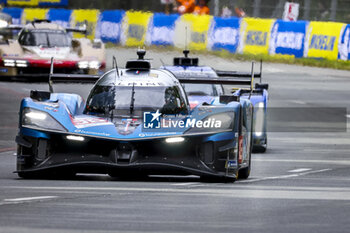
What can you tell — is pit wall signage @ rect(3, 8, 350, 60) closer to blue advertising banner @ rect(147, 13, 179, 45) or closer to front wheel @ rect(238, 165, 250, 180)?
blue advertising banner @ rect(147, 13, 179, 45)

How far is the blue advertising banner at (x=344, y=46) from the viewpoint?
39.3 metres

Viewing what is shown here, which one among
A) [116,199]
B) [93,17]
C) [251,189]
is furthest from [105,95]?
[93,17]

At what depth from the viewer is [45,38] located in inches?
1177

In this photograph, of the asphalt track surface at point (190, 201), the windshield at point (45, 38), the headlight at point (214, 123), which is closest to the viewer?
the asphalt track surface at point (190, 201)

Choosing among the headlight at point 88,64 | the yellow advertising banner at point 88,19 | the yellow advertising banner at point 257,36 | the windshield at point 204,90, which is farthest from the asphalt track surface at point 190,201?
the yellow advertising banner at point 88,19

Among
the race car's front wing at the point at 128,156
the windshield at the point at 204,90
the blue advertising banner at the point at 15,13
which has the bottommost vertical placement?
the blue advertising banner at the point at 15,13

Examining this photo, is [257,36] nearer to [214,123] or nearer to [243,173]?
[243,173]

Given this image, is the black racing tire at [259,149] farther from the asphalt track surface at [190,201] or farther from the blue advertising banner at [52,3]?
the blue advertising banner at [52,3]

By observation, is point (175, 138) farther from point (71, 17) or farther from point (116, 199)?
point (71, 17)

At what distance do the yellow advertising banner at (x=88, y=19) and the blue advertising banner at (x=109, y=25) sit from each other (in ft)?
0.92

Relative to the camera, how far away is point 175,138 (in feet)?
35.0

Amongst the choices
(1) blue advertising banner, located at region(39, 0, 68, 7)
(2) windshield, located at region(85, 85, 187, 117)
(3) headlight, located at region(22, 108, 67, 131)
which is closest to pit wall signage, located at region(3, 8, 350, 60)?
(1) blue advertising banner, located at region(39, 0, 68, 7)

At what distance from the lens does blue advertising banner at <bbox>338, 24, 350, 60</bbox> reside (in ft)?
129

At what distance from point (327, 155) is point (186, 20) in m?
29.5
